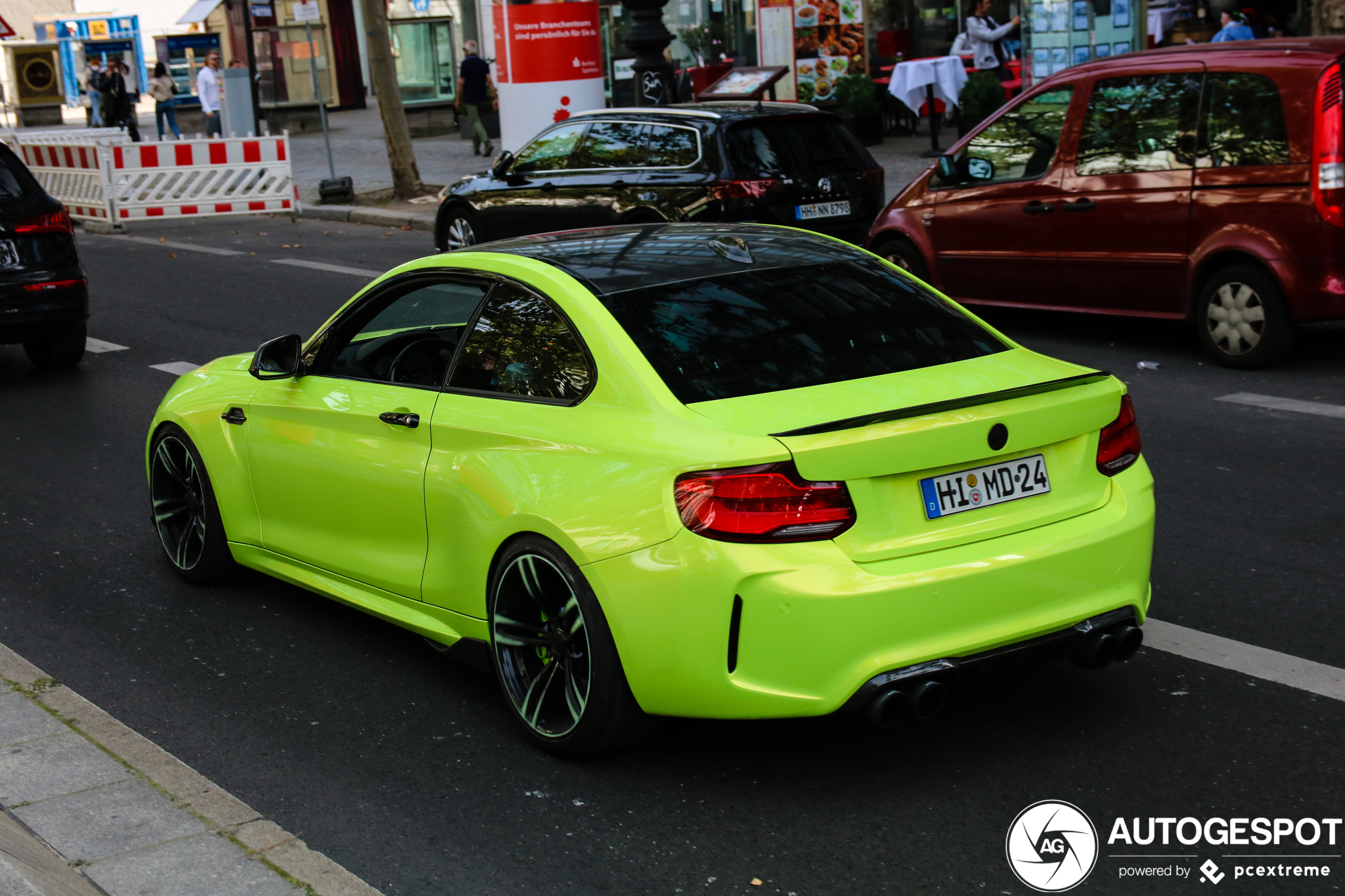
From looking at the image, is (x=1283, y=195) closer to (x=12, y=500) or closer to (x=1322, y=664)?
(x=1322, y=664)

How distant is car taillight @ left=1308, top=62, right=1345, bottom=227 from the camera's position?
28.1 ft

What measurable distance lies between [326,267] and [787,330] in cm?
1225

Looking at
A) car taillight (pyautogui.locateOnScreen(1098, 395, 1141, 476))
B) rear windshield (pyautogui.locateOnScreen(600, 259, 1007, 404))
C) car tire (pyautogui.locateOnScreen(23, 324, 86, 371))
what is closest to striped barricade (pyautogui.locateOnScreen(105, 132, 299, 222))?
car tire (pyautogui.locateOnScreen(23, 324, 86, 371))

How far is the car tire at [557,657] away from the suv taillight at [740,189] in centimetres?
825

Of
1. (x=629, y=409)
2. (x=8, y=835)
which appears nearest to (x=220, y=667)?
(x=8, y=835)

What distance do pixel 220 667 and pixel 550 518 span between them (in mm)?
1727

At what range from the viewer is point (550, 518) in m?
4.12

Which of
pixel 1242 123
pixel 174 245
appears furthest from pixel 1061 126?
pixel 174 245

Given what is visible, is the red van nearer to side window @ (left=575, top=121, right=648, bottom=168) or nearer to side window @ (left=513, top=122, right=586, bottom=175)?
side window @ (left=575, top=121, right=648, bottom=168)

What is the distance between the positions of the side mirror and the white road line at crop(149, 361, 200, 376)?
5.48 meters

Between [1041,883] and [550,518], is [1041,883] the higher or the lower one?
the lower one

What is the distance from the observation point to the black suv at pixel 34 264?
34.0 ft

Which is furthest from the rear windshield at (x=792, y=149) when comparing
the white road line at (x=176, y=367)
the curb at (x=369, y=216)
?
the curb at (x=369, y=216)

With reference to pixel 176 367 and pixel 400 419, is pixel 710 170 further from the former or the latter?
pixel 400 419
